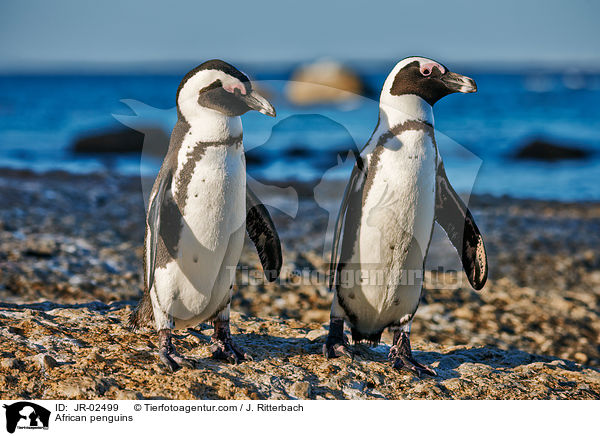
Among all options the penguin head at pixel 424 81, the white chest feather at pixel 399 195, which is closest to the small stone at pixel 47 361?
the white chest feather at pixel 399 195

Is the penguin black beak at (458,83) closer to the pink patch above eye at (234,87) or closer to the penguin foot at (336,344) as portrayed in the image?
the pink patch above eye at (234,87)

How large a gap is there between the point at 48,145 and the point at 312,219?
12.1m

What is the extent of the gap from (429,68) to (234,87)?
88 centimetres

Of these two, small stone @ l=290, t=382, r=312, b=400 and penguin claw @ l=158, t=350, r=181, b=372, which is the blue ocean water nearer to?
penguin claw @ l=158, t=350, r=181, b=372

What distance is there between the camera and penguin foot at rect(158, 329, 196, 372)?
8.09 feet

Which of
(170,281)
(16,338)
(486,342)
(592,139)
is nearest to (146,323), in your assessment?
(170,281)

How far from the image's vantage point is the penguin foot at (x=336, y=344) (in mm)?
2799

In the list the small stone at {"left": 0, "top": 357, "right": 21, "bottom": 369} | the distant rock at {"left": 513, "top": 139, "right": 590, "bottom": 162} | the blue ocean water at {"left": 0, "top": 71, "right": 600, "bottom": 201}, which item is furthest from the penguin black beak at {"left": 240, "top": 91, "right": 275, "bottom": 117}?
the distant rock at {"left": 513, "top": 139, "right": 590, "bottom": 162}

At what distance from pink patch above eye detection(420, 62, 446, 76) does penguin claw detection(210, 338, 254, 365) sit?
1457 millimetres

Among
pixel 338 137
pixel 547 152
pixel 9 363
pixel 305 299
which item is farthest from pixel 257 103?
pixel 338 137
